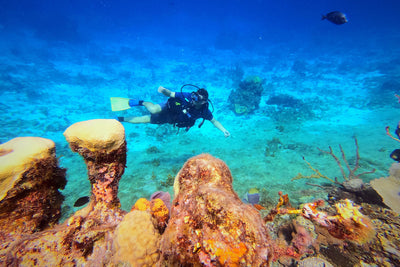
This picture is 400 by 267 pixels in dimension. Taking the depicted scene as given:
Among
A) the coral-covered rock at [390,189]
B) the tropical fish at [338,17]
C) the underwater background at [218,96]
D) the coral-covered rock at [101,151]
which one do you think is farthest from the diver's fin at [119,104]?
the tropical fish at [338,17]

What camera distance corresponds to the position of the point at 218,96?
18.2 metres

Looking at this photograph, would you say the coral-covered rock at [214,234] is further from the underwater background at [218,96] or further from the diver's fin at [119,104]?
the diver's fin at [119,104]

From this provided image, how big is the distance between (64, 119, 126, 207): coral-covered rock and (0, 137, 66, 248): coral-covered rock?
37 cm

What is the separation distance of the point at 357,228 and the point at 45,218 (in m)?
4.25

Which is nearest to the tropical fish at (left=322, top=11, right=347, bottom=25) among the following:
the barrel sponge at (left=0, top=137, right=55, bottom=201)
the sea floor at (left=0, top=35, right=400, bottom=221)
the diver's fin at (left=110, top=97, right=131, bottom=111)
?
the sea floor at (left=0, top=35, right=400, bottom=221)

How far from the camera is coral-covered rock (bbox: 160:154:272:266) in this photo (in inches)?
44.0

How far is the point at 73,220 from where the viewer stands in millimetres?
1840

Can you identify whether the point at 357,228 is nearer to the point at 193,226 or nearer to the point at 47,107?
the point at 193,226

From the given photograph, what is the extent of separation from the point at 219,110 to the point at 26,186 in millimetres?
14387

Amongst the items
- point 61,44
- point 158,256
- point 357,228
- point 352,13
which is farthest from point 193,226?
point 352,13

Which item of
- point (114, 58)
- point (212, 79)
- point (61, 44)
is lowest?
point (212, 79)

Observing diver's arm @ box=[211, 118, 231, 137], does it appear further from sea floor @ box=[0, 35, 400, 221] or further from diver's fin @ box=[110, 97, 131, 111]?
diver's fin @ box=[110, 97, 131, 111]

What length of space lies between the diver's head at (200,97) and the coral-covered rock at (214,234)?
5082 mm

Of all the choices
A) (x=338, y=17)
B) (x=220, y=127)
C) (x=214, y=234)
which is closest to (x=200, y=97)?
(x=220, y=127)
